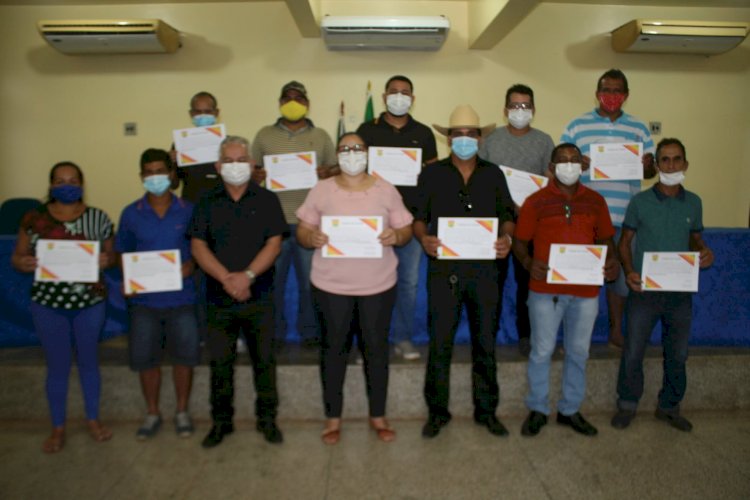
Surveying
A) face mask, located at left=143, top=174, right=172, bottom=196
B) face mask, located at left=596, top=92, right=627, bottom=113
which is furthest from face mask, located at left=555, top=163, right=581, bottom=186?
face mask, located at left=143, top=174, right=172, bottom=196

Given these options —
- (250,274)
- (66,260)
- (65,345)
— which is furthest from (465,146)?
(65,345)

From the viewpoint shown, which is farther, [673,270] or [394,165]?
[394,165]

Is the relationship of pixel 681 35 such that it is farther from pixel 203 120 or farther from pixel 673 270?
pixel 203 120

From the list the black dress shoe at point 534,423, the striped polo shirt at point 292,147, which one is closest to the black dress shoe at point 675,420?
the black dress shoe at point 534,423

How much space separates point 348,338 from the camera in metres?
2.68

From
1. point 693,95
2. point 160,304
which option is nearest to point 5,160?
point 160,304

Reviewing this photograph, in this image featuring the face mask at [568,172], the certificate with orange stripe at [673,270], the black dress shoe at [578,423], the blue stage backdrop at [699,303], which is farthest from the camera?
the blue stage backdrop at [699,303]

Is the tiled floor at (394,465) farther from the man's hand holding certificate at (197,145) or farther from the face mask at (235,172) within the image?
the man's hand holding certificate at (197,145)

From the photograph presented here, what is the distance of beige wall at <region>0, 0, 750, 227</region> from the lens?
578 centimetres

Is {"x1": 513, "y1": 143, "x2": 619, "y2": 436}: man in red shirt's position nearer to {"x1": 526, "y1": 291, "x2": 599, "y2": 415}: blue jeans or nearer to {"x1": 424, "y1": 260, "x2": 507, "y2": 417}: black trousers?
{"x1": 526, "y1": 291, "x2": 599, "y2": 415}: blue jeans

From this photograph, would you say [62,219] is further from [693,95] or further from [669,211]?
[693,95]

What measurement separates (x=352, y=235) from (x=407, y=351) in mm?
1062

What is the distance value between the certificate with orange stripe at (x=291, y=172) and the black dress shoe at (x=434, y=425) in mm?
1565

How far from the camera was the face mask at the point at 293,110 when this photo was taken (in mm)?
3119
